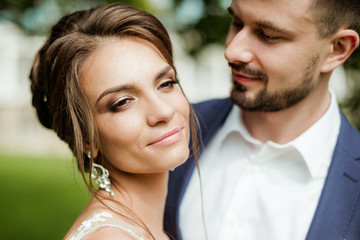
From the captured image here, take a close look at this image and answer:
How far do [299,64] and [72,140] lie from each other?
5.67ft

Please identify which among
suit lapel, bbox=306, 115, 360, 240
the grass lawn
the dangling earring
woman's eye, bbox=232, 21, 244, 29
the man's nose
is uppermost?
woman's eye, bbox=232, 21, 244, 29

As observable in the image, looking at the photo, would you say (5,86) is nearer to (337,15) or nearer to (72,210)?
(72,210)

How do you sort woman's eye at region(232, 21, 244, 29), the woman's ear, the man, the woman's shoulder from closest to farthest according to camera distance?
the woman's shoulder → the woman's ear → the man → woman's eye at region(232, 21, 244, 29)

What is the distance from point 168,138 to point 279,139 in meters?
1.24

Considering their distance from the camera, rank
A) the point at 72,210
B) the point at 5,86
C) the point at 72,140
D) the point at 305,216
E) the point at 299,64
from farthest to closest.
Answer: the point at 5,86
the point at 72,210
the point at 299,64
the point at 305,216
the point at 72,140

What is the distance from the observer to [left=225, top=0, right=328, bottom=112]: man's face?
118 inches

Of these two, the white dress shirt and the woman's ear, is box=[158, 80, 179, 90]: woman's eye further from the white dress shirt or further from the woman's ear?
the white dress shirt

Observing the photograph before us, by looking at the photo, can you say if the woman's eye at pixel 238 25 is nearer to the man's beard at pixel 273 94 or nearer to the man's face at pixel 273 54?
the man's face at pixel 273 54

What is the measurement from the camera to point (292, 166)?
3.22 meters

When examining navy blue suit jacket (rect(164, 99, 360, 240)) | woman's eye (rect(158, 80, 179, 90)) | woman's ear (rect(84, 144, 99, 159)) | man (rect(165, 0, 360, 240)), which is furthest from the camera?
man (rect(165, 0, 360, 240))

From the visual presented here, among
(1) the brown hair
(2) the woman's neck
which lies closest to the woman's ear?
(2) the woman's neck

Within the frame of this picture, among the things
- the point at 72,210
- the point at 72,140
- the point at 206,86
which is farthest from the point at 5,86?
the point at 72,140

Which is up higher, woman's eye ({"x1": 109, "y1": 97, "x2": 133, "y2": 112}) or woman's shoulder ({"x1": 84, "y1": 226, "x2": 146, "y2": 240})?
woman's eye ({"x1": 109, "y1": 97, "x2": 133, "y2": 112})

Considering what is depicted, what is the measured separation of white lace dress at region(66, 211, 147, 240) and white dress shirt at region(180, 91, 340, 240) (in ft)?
3.02
